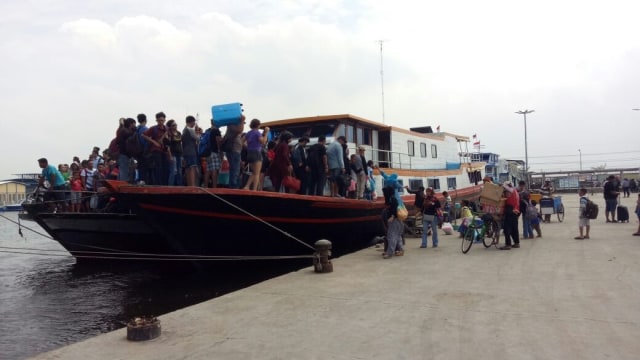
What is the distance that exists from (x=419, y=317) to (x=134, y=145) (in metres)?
6.74

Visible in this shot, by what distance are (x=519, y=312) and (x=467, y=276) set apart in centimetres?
218

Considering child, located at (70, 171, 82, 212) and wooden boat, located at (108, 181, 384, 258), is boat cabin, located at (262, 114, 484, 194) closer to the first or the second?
wooden boat, located at (108, 181, 384, 258)

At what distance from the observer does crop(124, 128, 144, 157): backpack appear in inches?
378

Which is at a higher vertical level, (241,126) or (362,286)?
(241,126)

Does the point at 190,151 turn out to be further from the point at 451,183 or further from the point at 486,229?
the point at 451,183

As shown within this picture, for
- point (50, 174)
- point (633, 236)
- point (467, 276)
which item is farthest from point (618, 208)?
point (50, 174)

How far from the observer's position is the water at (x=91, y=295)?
25.6 feet

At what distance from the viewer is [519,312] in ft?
18.4

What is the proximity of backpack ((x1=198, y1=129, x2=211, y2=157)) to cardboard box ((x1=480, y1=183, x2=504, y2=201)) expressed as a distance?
6.15 metres

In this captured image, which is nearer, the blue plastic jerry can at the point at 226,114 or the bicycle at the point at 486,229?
the blue plastic jerry can at the point at 226,114

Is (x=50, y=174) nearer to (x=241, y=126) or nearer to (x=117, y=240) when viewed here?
(x=117, y=240)

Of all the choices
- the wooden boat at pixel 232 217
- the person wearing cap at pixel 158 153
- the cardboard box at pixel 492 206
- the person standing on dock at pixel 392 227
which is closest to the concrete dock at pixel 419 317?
the person standing on dock at pixel 392 227

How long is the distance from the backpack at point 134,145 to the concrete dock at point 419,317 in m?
4.10

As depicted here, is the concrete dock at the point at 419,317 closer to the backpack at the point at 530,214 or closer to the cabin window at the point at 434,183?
the backpack at the point at 530,214
